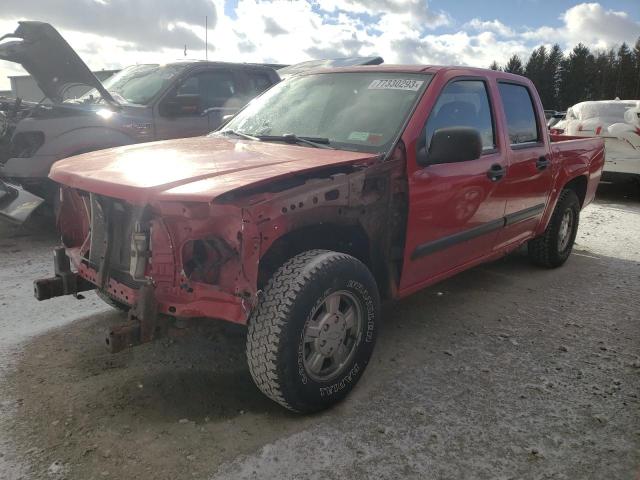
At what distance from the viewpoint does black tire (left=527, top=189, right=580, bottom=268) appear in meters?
5.26

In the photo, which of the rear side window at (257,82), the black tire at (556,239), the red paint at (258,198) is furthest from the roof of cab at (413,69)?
the rear side window at (257,82)

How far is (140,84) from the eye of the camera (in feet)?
21.7

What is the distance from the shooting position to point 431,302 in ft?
14.4

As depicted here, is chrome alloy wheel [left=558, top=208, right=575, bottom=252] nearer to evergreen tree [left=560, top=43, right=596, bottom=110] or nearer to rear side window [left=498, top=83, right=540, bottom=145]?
rear side window [left=498, top=83, right=540, bottom=145]

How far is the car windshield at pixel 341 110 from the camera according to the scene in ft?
10.6

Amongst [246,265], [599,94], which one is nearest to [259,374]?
[246,265]

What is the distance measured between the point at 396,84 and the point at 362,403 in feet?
6.46

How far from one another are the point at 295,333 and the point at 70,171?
59.1 inches

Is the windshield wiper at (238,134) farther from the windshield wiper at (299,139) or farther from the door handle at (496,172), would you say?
the door handle at (496,172)

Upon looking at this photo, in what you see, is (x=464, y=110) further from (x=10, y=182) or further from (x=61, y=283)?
(x=10, y=182)

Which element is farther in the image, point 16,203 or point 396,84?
point 16,203

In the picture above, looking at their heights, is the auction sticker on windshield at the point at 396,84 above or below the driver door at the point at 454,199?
above

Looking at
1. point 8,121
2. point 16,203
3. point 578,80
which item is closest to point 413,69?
point 16,203

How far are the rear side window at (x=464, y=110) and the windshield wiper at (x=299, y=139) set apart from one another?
62 centimetres
